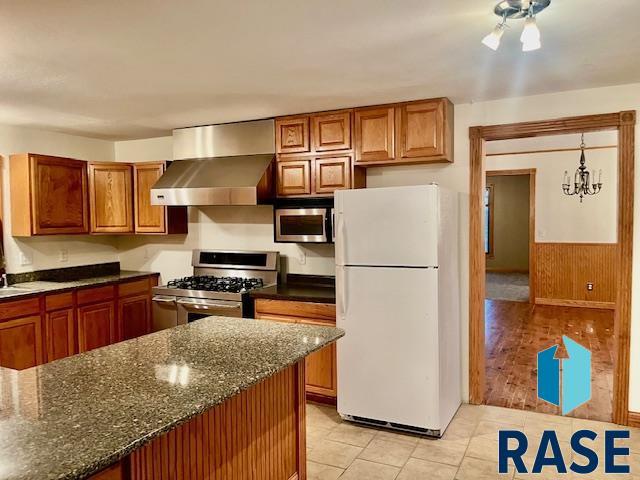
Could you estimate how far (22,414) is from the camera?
4.74 ft

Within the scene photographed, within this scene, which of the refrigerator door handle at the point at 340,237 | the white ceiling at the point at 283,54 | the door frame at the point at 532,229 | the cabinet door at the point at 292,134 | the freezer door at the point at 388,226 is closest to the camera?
the white ceiling at the point at 283,54

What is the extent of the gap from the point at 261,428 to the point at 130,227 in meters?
3.26

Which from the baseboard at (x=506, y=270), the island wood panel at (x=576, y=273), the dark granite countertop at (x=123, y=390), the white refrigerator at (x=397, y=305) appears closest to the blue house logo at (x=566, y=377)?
the white refrigerator at (x=397, y=305)

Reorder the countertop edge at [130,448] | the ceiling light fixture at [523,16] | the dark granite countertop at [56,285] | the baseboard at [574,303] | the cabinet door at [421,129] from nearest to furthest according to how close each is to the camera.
A: 1. the countertop edge at [130,448]
2. the ceiling light fixture at [523,16]
3. the cabinet door at [421,129]
4. the dark granite countertop at [56,285]
5. the baseboard at [574,303]

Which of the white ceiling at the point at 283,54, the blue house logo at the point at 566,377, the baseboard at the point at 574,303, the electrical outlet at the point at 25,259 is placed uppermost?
the white ceiling at the point at 283,54

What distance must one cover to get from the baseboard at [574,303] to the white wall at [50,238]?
6164mm

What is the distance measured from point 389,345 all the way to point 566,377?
2.10 metres

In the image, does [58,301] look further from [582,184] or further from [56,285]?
[582,184]

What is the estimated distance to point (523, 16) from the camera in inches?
80.6

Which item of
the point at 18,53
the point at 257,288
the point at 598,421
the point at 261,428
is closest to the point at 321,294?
the point at 257,288

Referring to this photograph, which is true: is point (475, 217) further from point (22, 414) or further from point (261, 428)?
point (22, 414)

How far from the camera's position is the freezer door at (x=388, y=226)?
3.06 m

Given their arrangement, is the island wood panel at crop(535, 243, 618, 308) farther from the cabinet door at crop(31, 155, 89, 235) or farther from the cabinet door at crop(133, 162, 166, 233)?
the cabinet door at crop(31, 155, 89, 235)

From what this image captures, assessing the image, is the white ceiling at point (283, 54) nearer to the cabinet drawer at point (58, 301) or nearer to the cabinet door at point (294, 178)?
the cabinet door at point (294, 178)
